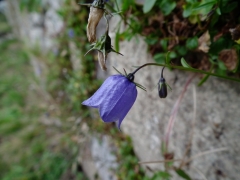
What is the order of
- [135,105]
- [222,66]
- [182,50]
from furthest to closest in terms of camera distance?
1. [135,105]
2. [182,50]
3. [222,66]

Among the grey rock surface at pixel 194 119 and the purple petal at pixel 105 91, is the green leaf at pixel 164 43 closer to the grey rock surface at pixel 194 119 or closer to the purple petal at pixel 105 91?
the grey rock surface at pixel 194 119

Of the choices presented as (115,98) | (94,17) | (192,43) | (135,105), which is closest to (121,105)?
(115,98)

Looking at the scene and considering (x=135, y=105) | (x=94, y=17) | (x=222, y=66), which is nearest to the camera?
(x=94, y=17)

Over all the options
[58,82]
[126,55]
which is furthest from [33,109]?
[126,55]

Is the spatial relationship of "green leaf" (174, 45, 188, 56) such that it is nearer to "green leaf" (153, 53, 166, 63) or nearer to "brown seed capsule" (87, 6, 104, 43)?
"green leaf" (153, 53, 166, 63)

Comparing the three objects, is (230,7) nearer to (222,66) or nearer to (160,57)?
(222,66)

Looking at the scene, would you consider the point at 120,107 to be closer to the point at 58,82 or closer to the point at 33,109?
the point at 58,82
